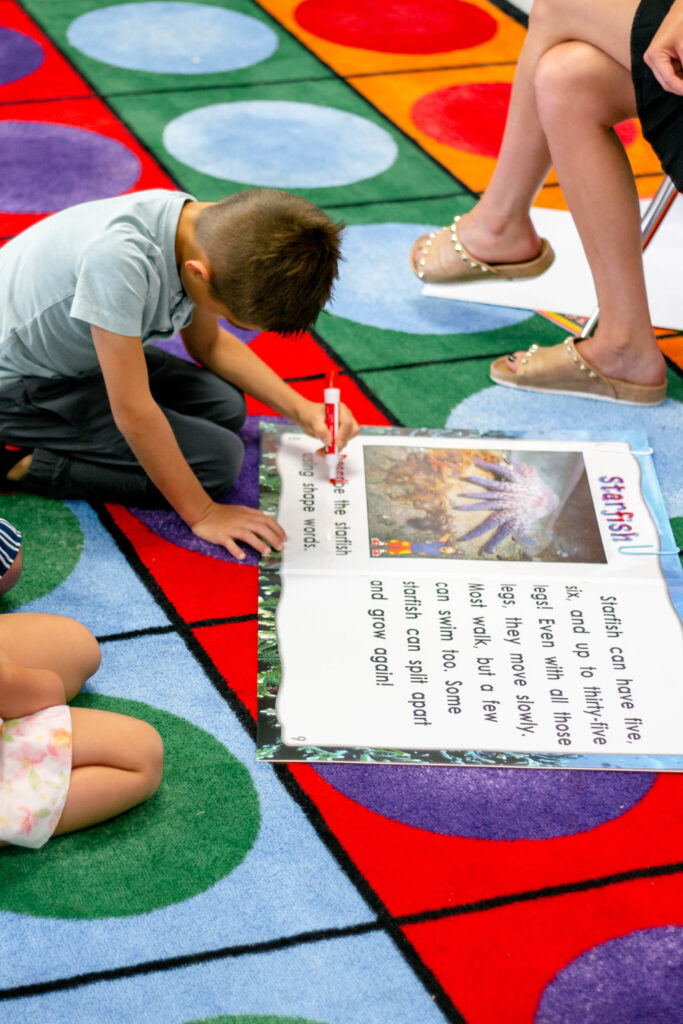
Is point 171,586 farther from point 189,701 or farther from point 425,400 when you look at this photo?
point 425,400

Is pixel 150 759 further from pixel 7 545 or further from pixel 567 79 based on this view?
pixel 567 79

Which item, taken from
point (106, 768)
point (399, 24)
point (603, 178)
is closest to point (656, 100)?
point (603, 178)

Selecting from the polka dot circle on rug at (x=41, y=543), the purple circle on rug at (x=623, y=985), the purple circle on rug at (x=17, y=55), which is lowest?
the polka dot circle on rug at (x=41, y=543)

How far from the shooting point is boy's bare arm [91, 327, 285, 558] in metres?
1.23

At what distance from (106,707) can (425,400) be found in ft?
2.26

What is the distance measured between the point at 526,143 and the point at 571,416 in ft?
1.35

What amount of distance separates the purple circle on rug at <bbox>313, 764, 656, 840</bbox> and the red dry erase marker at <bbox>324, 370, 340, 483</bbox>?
0.46 metres

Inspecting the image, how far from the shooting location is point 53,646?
1.07m

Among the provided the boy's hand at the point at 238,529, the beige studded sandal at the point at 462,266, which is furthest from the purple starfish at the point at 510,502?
the beige studded sandal at the point at 462,266

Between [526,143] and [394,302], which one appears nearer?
[526,143]

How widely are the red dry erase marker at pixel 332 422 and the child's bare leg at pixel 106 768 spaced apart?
1.64ft

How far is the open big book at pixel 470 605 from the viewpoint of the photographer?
1.11 m

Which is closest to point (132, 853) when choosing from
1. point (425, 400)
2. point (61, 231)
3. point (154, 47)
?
point (61, 231)

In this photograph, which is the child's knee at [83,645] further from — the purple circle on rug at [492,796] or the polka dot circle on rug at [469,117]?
the polka dot circle on rug at [469,117]
